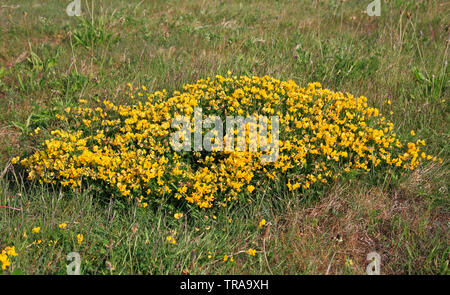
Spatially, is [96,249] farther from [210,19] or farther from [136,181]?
[210,19]

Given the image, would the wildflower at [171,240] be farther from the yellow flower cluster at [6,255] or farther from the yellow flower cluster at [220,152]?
the yellow flower cluster at [6,255]

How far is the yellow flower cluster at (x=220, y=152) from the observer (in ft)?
10.2

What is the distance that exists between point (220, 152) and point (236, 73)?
161 cm

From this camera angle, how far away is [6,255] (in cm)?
253

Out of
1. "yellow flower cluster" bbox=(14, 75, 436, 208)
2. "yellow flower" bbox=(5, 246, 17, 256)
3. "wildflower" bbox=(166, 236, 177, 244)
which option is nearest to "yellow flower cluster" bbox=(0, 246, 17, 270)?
"yellow flower" bbox=(5, 246, 17, 256)

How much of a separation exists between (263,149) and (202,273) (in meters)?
1.09

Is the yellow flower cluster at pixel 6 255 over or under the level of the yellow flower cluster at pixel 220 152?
under

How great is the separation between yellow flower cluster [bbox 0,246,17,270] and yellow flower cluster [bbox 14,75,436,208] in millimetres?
640

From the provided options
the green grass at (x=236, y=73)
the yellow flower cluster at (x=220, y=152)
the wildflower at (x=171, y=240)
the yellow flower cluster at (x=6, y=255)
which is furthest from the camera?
the yellow flower cluster at (x=220, y=152)

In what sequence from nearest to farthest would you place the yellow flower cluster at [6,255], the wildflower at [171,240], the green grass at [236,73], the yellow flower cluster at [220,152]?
the yellow flower cluster at [6,255] < the wildflower at [171,240] < the green grass at [236,73] < the yellow flower cluster at [220,152]

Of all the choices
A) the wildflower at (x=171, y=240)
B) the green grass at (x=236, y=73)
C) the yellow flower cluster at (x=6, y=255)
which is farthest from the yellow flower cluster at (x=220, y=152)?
the yellow flower cluster at (x=6, y=255)

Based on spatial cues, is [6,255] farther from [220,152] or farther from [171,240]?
[220,152]

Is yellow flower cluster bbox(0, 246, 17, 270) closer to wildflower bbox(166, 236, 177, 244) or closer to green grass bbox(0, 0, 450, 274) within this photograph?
green grass bbox(0, 0, 450, 274)

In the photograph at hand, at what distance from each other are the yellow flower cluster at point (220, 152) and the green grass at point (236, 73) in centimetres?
17
